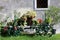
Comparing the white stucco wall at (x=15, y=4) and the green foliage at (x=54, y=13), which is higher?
the white stucco wall at (x=15, y=4)

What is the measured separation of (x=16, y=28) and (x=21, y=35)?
1.40 ft

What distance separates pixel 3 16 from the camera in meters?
17.5

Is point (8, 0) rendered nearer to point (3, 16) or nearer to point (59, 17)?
point (3, 16)

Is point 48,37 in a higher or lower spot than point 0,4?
lower

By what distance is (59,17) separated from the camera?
57.0 feet

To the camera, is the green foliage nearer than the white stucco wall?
Yes

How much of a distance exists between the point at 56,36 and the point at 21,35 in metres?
1.59

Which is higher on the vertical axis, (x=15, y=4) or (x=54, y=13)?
(x=15, y=4)

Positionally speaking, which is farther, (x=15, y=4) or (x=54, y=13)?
(x=15, y=4)

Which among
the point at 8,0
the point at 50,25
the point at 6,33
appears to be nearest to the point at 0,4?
the point at 8,0

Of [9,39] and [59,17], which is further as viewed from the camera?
[59,17]

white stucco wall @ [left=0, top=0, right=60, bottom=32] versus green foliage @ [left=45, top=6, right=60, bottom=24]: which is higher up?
white stucco wall @ [left=0, top=0, right=60, bottom=32]

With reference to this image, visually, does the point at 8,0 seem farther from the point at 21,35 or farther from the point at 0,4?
the point at 21,35

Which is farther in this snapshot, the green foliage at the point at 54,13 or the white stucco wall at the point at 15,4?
the white stucco wall at the point at 15,4
